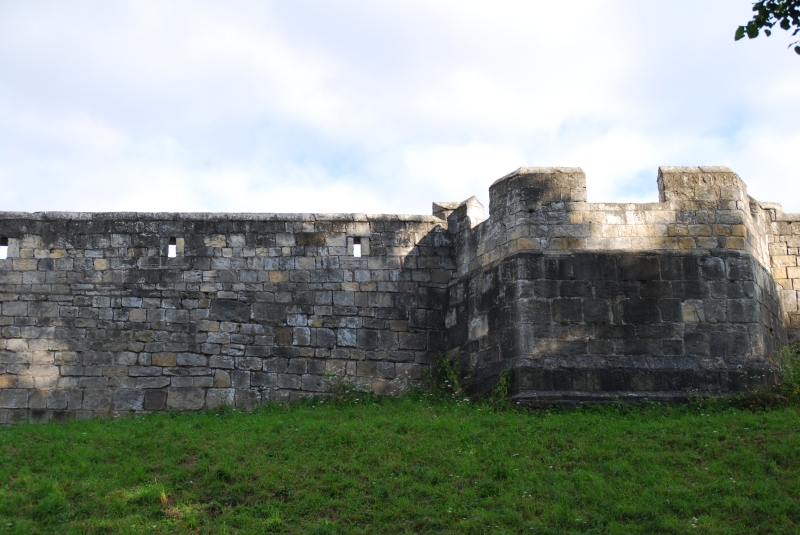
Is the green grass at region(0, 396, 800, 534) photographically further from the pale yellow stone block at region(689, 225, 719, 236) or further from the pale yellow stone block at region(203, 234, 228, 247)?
the pale yellow stone block at region(203, 234, 228, 247)

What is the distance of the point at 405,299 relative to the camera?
1557 centimetres

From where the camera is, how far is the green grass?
1051 centimetres

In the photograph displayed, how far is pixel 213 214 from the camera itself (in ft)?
51.3

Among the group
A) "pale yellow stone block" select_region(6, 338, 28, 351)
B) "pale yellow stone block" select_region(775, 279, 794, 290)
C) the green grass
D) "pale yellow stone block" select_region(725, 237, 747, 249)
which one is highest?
"pale yellow stone block" select_region(725, 237, 747, 249)

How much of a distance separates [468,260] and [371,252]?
1444 mm

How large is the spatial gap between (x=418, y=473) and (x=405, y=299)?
4.34 m

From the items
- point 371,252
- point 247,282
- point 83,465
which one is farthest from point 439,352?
point 83,465

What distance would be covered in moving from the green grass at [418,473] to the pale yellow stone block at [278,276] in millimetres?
2359

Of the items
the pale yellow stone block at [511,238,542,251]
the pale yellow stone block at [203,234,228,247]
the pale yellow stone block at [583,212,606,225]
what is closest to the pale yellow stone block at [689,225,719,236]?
the pale yellow stone block at [583,212,606,225]

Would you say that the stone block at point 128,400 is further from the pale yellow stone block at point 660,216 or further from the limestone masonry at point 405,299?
the pale yellow stone block at point 660,216

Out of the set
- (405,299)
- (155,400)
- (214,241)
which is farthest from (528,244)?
(155,400)

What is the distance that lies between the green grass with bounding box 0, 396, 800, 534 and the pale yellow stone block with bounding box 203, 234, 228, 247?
2.85 metres

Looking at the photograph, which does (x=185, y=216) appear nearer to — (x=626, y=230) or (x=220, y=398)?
(x=220, y=398)

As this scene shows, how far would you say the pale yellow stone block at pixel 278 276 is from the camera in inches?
611
